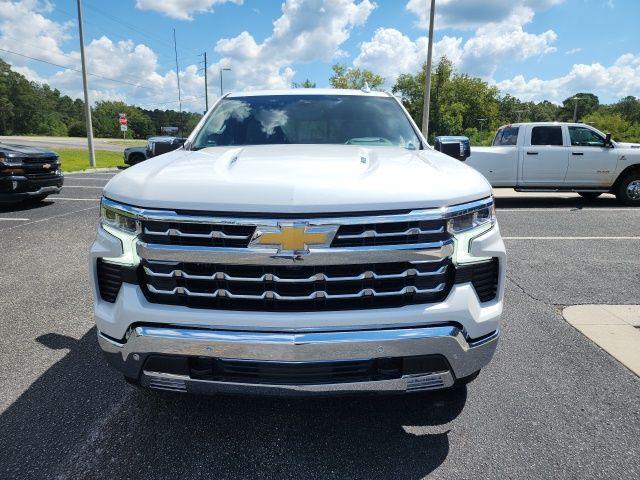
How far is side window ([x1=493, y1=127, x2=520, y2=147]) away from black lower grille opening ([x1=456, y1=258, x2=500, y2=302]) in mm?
9714

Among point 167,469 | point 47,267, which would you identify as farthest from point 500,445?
point 47,267

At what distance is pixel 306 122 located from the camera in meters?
3.59

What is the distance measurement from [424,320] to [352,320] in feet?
1.02

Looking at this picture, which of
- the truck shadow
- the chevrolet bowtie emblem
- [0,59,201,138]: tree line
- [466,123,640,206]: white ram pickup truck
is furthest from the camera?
[0,59,201,138]: tree line

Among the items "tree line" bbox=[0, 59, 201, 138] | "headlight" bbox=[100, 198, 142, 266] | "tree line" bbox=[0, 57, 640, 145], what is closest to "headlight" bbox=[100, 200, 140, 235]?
"headlight" bbox=[100, 198, 142, 266]

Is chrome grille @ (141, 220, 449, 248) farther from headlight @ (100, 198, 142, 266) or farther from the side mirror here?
the side mirror

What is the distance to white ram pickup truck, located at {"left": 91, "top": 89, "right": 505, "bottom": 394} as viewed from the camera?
1.93 m

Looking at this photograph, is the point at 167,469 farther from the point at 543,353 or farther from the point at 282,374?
the point at 543,353

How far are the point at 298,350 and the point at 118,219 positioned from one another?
1.01m

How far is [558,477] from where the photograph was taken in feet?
7.09

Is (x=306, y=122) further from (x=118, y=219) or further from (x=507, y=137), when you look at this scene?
(x=507, y=137)

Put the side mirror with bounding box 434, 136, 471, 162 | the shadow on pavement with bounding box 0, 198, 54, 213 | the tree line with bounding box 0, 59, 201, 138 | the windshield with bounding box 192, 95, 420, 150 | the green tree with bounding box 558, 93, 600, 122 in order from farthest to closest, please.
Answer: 1. the green tree with bounding box 558, 93, 600, 122
2. the tree line with bounding box 0, 59, 201, 138
3. the shadow on pavement with bounding box 0, 198, 54, 213
4. the side mirror with bounding box 434, 136, 471, 162
5. the windshield with bounding box 192, 95, 420, 150

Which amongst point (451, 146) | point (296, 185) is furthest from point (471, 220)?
point (451, 146)

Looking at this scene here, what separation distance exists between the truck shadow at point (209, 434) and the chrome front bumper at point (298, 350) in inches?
15.2
